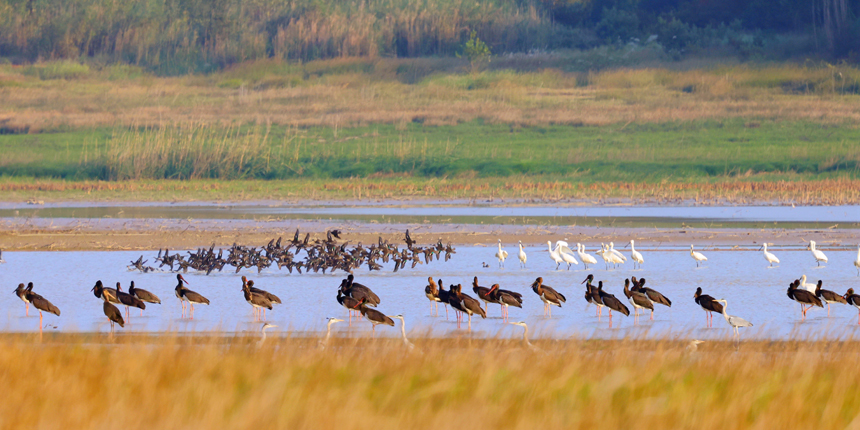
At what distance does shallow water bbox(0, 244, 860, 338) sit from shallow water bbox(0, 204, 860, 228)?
14.9ft

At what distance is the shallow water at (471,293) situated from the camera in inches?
443

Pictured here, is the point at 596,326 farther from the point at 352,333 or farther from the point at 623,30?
the point at 623,30

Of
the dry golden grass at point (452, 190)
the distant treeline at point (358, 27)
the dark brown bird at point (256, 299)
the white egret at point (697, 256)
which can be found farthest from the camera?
the distant treeline at point (358, 27)

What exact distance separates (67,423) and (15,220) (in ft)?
57.4

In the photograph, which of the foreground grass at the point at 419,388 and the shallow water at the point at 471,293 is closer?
the foreground grass at the point at 419,388

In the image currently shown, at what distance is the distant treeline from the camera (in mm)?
47406

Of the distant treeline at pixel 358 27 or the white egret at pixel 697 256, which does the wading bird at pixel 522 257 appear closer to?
the white egret at pixel 697 256

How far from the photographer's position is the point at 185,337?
10.5m

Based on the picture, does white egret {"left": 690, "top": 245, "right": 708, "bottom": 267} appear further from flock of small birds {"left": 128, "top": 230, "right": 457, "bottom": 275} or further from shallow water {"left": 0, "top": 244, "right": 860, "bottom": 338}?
flock of small birds {"left": 128, "top": 230, "right": 457, "bottom": 275}

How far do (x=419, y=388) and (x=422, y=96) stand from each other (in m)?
34.7

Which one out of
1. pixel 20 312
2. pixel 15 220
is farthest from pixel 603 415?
pixel 15 220

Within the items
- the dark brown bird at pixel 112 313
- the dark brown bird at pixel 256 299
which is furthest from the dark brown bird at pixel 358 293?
the dark brown bird at pixel 112 313

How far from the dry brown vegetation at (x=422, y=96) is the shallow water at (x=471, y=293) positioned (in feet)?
68.8

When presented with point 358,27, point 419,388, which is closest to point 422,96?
point 358,27
